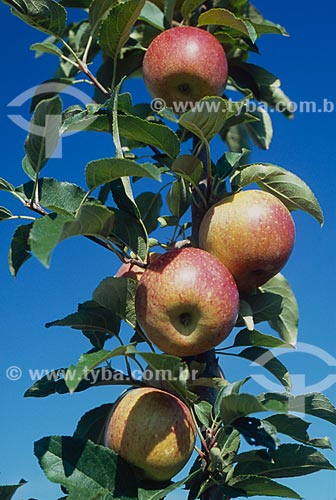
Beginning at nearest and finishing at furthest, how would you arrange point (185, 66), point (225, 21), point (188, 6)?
1. point (185, 66)
2. point (225, 21)
3. point (188, 6)

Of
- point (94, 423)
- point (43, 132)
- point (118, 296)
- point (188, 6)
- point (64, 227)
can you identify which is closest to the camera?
point (64, 227)

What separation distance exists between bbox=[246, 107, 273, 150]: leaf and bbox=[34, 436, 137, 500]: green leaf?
5.05 ft

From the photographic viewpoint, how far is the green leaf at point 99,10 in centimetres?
214

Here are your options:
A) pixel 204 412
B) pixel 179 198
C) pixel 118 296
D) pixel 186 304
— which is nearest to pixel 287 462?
pixel 204 412

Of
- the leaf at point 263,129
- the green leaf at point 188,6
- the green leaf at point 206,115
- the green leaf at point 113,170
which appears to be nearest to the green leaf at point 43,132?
the green leaf at point 113,170

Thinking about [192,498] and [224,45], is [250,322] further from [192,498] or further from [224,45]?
[224,45]

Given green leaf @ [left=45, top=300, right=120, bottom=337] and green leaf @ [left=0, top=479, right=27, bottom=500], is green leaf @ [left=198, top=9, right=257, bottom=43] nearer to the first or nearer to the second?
green leaf @ [left=45, top=300, right=120, bottom=337]

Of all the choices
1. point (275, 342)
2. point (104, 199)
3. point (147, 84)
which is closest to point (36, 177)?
point (104, 199)

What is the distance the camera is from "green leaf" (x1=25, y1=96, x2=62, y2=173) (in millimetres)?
1632

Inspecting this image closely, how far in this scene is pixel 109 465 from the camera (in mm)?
1666

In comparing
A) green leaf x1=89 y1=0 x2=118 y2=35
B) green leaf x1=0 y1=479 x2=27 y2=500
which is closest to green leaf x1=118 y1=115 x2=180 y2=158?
green leaf x1=89 y1=0 x2=118 y2=35

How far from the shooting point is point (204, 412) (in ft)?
5.69

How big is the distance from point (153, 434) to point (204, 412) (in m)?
0.14

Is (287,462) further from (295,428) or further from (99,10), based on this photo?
(99,10)
